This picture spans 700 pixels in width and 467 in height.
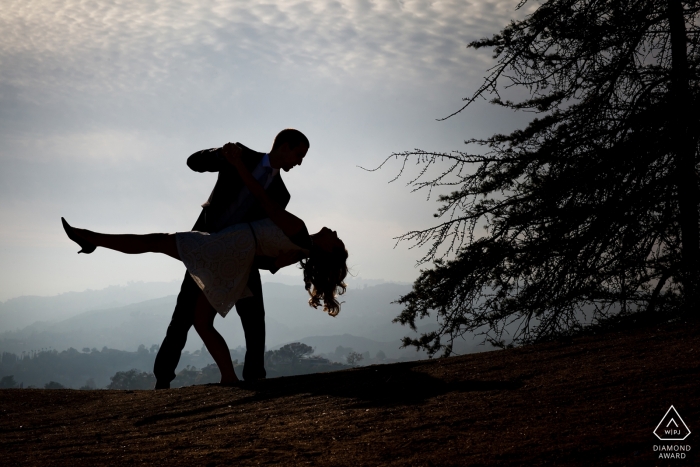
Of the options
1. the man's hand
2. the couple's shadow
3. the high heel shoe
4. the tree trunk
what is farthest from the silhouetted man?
the tree trunk

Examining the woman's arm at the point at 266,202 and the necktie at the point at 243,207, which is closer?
the woman's arm at the point at 266,202

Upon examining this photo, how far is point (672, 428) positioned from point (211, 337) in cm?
363

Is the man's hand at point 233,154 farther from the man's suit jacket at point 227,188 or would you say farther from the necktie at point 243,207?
the necktie at point 243,207

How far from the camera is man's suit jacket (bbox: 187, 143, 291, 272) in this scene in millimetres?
4691

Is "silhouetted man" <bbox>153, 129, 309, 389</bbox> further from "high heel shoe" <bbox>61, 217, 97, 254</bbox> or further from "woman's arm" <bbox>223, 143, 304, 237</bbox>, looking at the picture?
"high heel shoe" <bbox>61, 217, 97, 254</bbox>

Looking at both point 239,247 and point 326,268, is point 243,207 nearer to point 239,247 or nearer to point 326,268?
point 239,247

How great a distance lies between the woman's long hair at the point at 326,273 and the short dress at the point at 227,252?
290mm

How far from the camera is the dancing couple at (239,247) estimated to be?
4403 millimetres

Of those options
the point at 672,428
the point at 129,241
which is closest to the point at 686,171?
the point at 672,428

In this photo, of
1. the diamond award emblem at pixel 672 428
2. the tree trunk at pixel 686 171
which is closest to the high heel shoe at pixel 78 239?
the diamond award emblem at pixel 672 428

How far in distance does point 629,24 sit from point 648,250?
8.56 ft

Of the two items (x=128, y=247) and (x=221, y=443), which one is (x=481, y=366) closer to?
(x=221, y=443)

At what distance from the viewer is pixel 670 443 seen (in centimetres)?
220

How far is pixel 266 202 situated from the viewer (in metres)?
4.34
